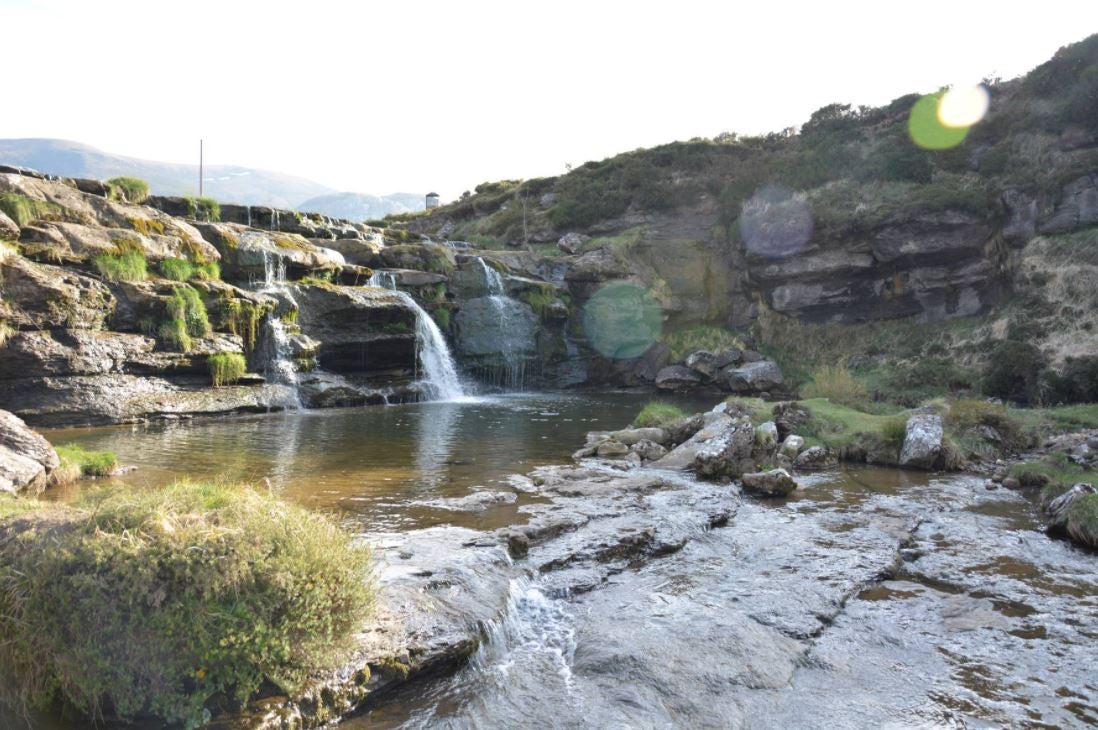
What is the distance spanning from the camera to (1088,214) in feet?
94.7

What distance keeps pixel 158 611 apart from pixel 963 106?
44.9 metres

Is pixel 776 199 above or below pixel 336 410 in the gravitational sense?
above

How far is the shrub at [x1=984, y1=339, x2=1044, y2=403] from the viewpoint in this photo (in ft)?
79.0

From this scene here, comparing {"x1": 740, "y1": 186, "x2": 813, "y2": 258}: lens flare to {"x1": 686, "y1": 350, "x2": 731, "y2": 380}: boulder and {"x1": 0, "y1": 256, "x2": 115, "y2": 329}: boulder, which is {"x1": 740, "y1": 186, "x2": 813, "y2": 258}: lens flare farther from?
{"x1": 0, "y1": 256, "x2": 115, "y2": 329}: boulder

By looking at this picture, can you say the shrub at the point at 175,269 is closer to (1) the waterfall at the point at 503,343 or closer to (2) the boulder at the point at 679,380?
(1) the waterfall at the point at 503,343

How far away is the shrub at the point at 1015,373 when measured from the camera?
24.1m

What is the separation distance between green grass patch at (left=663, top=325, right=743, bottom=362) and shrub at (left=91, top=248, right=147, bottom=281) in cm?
2457

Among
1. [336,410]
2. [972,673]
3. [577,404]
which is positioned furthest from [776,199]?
[972,673]

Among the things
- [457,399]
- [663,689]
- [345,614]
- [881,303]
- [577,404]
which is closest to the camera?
[345,614]

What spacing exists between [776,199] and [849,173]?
162 inches

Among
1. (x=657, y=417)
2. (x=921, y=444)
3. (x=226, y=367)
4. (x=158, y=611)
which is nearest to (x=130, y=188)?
(x=226, y=367)

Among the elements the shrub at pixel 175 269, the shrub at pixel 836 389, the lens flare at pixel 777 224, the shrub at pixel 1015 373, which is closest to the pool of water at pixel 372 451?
the shrub at pixel 836 389

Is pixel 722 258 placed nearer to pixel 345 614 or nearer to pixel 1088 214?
pixel 1088 214

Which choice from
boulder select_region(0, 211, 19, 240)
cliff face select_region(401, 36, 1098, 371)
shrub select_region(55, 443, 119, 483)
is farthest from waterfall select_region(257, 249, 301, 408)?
cliff face select_region(401, 36, 1098, 371)
